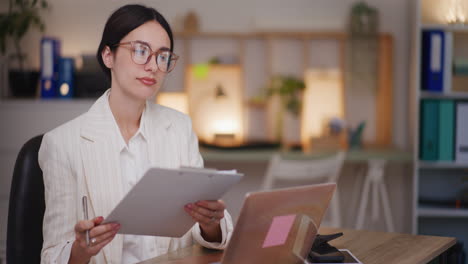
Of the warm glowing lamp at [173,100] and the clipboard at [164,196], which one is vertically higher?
the warm glowing lamp at [173,100]

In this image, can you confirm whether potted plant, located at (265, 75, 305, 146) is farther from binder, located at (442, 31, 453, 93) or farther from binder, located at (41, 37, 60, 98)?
binder, located at (41, 37, 60, 98)

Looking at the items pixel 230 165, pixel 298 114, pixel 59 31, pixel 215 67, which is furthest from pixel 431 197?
pixel 59 31

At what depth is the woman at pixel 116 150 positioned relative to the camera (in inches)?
61.6

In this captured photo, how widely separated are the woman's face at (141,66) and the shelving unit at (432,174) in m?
2.23

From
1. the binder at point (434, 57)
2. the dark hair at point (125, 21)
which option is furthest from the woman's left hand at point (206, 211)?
the binder at point (434, 57)

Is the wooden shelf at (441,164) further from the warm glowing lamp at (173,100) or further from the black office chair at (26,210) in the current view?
the black office chair at (26,210)

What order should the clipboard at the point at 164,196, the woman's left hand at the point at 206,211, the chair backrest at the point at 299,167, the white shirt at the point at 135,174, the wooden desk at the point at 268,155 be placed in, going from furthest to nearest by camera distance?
the wooden desk at the point at 268,155 → the chair backrest at the point at 299,167 → the white shirt at the point at 135,174 → the woman's left hand at the point at 206,211 → the clipboard at the point at 164,196

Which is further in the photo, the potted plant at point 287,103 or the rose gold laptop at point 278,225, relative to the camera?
the potted plant at point 287,103

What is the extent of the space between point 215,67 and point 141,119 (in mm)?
2400

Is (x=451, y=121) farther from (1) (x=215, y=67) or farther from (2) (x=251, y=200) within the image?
(2) (x=251, y=200)

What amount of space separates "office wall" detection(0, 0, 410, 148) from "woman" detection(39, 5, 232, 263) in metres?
2.45

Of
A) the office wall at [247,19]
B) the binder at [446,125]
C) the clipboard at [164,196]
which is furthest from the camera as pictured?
the office wall at [247,19]

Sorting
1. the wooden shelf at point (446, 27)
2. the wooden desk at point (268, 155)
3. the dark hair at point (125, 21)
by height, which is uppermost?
the wooden shelf at point (446, 27)

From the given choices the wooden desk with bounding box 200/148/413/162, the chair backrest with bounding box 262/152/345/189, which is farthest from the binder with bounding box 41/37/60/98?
the chair backrest with bounding box 262/152/345/189
